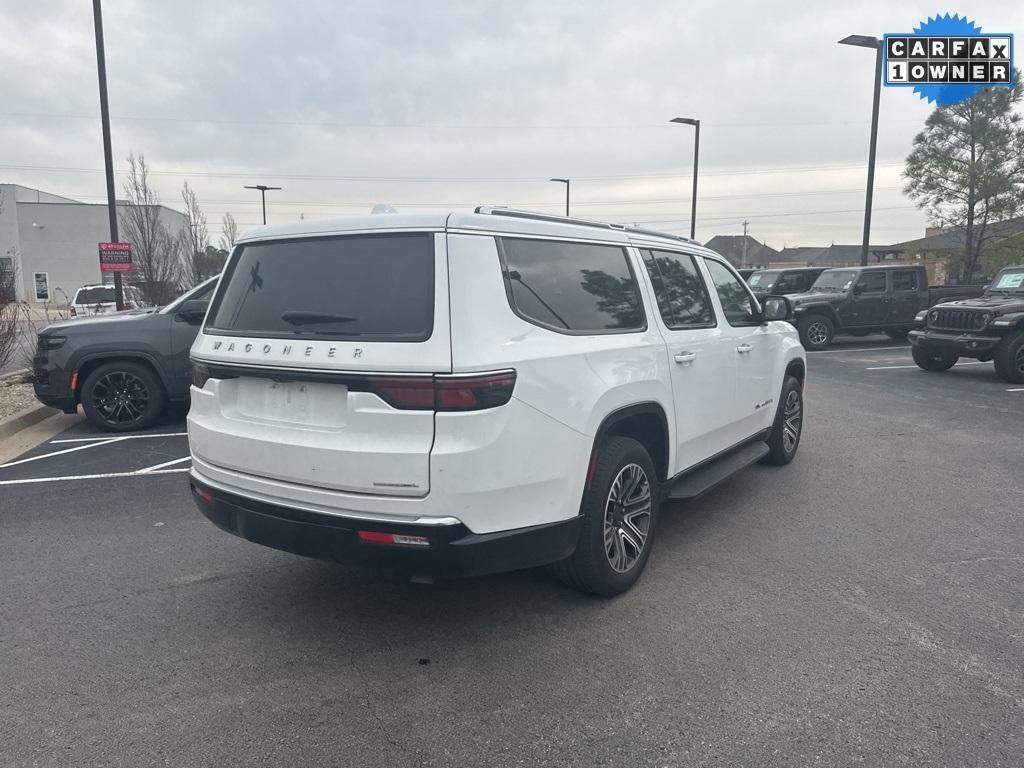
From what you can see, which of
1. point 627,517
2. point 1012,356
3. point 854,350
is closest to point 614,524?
point 627,517

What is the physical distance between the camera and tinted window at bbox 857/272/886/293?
17047 mm

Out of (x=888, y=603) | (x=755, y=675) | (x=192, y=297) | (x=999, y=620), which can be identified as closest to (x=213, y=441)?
(x=755, y=675)

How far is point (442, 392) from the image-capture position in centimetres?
286

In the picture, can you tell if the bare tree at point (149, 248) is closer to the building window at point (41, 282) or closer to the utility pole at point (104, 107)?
the utility pole at point (104, 107)

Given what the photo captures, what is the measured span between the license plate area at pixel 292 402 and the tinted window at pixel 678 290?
2062 mm

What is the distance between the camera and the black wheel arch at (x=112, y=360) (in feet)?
25.4

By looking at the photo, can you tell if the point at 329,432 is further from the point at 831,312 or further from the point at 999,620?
the point at 831,312

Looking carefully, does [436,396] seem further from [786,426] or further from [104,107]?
[104,107]

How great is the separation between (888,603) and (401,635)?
245 cm

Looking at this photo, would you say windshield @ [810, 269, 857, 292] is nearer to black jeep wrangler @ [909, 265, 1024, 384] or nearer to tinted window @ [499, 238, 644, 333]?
black jeep wrangler @ [909, 265, 1024, 384]

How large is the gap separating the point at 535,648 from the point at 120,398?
21.1ft

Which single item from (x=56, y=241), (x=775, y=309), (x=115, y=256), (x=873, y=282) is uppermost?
(x=56, y=241)

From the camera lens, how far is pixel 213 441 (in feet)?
11.4

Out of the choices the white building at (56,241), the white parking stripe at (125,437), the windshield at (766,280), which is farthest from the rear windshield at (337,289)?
the white building at (56,241)
